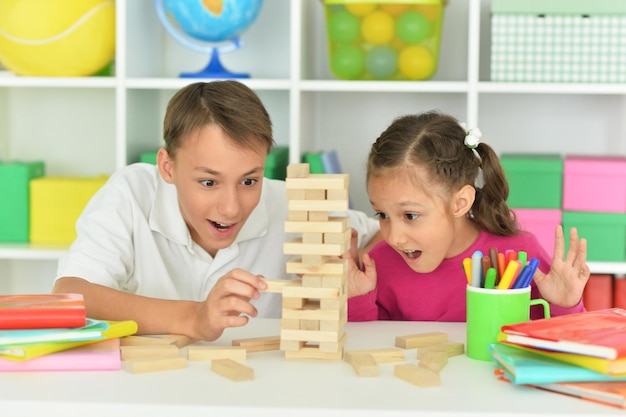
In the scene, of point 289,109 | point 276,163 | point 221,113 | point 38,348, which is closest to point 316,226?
point 38,348

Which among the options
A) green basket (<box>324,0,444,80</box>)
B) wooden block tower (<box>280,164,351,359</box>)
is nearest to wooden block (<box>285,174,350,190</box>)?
wooden block tower (<box>280,164,351,359</box>)

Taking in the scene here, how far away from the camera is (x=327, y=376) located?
103cm

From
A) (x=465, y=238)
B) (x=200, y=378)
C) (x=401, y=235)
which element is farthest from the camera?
(x=465, y=238)

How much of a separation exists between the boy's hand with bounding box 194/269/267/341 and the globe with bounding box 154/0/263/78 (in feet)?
4.25

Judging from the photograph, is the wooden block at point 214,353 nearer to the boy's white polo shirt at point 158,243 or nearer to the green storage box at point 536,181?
the boy's white polo shirt at point 158,243

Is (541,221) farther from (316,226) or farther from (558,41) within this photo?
(316,226)

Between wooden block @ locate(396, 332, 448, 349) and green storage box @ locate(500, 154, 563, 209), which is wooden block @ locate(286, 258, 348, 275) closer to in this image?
wooden block @ locate(396, 332, 448, 349)

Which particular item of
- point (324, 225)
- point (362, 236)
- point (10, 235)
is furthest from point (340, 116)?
point (324, 225)

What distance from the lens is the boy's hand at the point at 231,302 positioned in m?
1.14

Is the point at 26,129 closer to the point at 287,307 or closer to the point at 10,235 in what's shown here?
the point at 10,235

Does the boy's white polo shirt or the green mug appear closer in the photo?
the green mug

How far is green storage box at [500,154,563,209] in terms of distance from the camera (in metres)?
2.27

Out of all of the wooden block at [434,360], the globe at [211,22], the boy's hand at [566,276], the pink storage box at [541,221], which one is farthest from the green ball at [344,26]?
the wooden block at [434,360]

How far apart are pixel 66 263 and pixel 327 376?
682 millimetres
